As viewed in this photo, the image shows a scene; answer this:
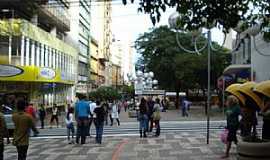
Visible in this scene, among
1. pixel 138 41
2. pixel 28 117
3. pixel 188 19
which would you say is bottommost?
pixel 28 117

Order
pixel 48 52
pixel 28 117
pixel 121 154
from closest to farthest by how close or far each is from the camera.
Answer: pixel 28 117
pixel 121 154
pixel 48 52

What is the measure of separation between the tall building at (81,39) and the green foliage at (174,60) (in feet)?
34.5

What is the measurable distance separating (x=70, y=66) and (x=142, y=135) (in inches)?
1915

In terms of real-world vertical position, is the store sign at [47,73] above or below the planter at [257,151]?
above

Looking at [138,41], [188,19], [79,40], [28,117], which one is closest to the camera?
[188,19]

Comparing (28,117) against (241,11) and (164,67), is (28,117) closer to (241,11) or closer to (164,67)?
(241,11)

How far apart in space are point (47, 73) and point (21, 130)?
3737cm

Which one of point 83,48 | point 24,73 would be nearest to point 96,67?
point 83,48

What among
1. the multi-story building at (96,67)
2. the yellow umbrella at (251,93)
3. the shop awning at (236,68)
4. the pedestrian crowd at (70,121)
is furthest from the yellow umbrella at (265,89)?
the multi-story building at (96,67)

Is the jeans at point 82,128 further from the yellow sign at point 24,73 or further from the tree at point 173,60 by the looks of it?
the tree at point 173,60

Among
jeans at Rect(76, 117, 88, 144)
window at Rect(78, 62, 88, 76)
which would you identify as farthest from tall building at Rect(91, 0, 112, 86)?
jeans at Rect(76, 117, 88, 144)

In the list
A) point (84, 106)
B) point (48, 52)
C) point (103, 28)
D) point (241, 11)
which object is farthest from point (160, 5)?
point (103, 28)

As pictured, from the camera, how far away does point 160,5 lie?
797cm

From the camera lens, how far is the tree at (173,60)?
6275 centimetres
